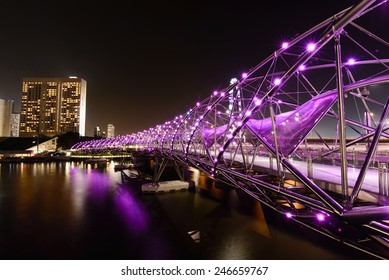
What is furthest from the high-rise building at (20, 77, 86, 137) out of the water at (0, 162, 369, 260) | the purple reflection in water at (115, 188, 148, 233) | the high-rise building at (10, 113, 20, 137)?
the purple reflection in water at (115, 188, 148, 233)

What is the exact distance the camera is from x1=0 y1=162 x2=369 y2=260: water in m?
16.2

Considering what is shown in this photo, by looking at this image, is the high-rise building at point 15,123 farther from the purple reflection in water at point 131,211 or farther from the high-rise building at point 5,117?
the purple reflection in water at point 131,211

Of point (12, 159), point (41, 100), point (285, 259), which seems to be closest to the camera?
point (285, 259)

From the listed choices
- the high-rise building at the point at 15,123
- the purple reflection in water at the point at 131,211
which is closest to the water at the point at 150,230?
the purple reflection in water at the point at 131,211

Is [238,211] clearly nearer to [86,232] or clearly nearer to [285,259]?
[285,259]

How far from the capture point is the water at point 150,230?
1625 cm

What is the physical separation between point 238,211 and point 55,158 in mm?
91853

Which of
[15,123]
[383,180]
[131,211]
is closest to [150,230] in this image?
[131,211]

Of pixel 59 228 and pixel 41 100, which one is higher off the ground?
pixel 41 100

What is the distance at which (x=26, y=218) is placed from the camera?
24328mm

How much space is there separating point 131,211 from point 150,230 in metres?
6.60

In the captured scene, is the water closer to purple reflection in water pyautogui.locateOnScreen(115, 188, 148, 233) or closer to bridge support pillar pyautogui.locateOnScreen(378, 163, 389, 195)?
purple reflection in water pyautogui.locateOnScreen(115, 188, 148, 233)

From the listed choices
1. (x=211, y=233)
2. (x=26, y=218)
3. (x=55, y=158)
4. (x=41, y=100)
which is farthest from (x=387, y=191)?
(x=41, y=100)

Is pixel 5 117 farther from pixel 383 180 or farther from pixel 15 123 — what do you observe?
pixel 383 180
